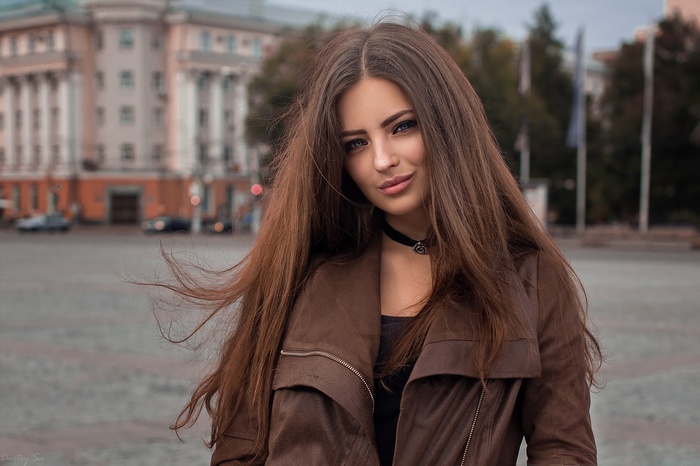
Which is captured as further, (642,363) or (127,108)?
(127,108)

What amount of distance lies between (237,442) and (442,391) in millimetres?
513

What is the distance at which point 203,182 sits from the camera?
237ft

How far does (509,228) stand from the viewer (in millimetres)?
2248

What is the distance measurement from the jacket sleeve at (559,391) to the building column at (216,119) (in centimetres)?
7397

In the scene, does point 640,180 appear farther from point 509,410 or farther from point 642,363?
point 509,410

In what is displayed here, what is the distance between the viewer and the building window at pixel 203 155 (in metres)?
74.9

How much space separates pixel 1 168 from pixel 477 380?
77303mm

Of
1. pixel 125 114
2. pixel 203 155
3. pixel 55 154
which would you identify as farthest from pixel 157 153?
pixel 55 154

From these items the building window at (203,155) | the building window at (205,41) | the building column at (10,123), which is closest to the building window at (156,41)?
the building window at (205,41)

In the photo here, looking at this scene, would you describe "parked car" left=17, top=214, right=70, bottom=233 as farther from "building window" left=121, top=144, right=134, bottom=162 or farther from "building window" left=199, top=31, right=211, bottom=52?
"building window" left=199, top=31, right=211, bottom=52

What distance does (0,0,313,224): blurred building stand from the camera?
238ft

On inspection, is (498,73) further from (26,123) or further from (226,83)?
(26,123)

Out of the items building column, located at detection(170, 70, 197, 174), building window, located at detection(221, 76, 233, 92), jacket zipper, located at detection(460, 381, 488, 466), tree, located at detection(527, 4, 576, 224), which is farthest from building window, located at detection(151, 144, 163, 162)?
jacket zipper, located at detection(460, 381, 488, 466)

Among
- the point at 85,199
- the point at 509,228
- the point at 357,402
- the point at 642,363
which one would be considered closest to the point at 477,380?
the point at 357,402
